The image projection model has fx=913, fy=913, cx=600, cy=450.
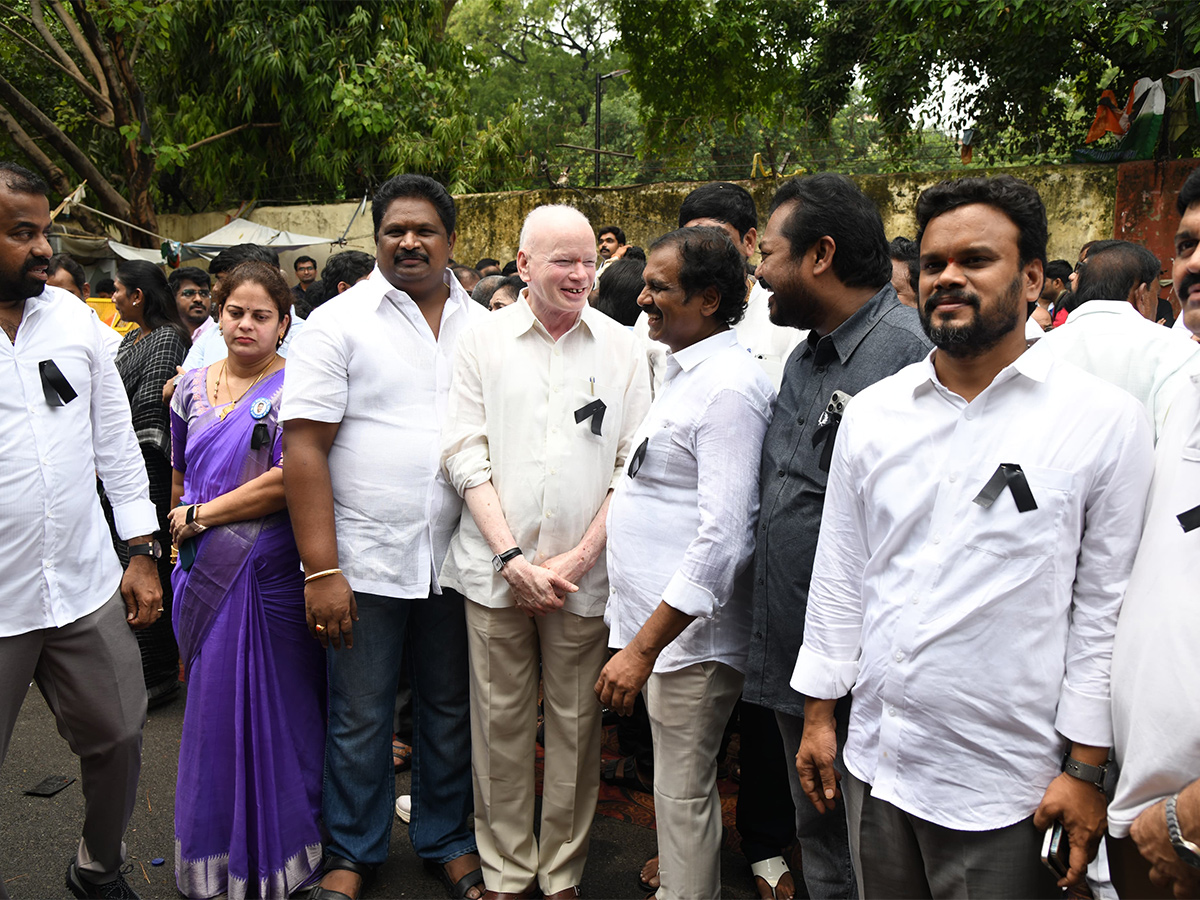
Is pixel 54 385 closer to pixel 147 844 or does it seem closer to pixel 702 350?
pixel 147 844

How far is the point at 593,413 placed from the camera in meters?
2.86

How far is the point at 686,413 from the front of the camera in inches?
97.4

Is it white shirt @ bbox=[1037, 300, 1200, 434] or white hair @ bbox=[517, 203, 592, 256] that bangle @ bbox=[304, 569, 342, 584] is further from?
white shirt @ bbox=[1037, 300, 1200, 434]

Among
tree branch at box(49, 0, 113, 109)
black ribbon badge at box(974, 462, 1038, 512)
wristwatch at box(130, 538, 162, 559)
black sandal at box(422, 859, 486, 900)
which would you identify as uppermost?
tree branch at box(49, 0, 113, 109)

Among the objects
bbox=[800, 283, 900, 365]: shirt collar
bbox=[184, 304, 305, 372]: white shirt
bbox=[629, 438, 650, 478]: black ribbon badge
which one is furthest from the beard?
bbox=[184, 304, 305, 372]: white shirt

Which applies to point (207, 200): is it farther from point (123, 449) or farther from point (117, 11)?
point (123, 449)

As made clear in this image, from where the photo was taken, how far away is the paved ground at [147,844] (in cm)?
310

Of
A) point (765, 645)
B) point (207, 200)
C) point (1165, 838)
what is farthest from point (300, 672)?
point (207, 200)

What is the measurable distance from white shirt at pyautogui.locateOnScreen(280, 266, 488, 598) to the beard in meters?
1.66

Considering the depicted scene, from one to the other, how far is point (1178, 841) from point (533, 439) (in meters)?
1.91

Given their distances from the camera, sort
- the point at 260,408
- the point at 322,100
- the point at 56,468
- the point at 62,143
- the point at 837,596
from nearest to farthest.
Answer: the point at 837,596 → the point at 56,468 → the point at 260,408 → the point at 62,143 → the point at 322,100

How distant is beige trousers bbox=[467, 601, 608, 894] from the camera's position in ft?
9.46

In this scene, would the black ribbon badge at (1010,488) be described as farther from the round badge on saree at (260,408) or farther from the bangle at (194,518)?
the bangle at (194,518)

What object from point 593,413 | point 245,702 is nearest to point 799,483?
point 593,413
